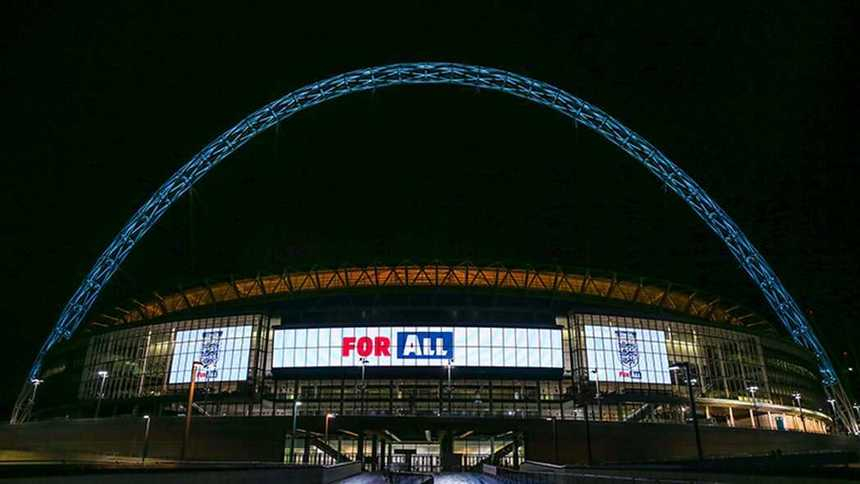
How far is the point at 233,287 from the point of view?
96438 millimetres

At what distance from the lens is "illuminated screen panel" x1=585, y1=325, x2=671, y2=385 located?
80688mm

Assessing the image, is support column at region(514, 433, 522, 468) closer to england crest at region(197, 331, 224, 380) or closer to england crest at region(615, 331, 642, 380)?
england crest at region(615, 331, 642, 380)

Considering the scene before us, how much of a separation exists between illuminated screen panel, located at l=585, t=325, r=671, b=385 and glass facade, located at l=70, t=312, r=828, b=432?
146 millimetres

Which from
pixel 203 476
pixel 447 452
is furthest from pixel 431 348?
pixel 203 476

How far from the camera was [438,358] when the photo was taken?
258 feet

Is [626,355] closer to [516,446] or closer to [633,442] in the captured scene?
[633,442]

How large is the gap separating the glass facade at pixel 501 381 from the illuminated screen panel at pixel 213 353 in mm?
153

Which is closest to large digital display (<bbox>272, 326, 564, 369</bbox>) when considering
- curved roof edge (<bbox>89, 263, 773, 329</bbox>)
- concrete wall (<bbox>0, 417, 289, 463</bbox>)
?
curved roof edge (<bbox>89, 263, 773, 329</bbox>)

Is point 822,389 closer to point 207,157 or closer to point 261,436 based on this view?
point 261,436

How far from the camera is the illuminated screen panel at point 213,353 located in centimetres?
8288

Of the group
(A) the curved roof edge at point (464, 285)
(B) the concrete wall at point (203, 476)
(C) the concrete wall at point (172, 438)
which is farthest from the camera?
(A) the curved roof edge at point (464, 285)

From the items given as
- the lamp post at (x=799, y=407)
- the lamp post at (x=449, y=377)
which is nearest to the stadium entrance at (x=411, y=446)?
the lamp post at (x=449, y=377)

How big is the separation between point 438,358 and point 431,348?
1700 millimetres

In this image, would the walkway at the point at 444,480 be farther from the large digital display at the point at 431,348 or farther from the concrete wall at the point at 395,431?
the large digital display at the point at 431,348
